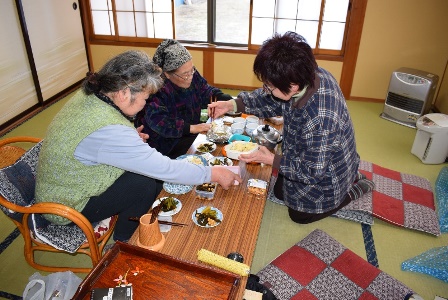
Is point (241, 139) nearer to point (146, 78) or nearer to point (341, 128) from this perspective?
point (341, 128)

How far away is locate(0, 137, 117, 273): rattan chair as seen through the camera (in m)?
1.58

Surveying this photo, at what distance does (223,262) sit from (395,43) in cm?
403

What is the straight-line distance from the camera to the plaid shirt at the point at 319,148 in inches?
75.9

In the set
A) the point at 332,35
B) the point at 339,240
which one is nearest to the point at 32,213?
the point at 339,240

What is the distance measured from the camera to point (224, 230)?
1.60 m

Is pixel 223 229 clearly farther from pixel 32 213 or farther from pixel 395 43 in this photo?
pixel 395 43

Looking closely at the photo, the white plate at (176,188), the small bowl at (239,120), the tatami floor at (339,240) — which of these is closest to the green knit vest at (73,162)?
the white plate at (176,188)

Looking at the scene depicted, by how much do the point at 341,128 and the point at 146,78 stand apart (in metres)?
1.11

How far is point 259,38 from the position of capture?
15.7 feet

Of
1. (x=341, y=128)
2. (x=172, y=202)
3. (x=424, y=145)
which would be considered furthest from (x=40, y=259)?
(x=424, y=145)

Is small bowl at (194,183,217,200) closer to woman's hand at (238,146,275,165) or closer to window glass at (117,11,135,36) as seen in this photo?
woman's hand at (238,146,275,165)

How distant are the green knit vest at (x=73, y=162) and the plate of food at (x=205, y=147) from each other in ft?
2.03

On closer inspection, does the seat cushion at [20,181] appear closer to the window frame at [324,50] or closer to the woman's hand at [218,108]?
the woman's hand at [218,108]

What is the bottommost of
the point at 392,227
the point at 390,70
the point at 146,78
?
the point at 392,227
